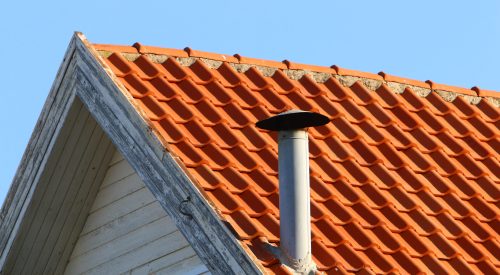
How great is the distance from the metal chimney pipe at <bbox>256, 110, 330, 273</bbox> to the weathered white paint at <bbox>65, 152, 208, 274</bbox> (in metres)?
0.70

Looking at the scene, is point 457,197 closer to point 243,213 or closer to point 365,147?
point 365,147

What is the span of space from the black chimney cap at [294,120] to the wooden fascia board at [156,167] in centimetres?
61

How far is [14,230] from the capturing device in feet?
34.7

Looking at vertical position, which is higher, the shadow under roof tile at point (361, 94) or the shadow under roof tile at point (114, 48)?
the shadow under roof tile at point (114, 48)

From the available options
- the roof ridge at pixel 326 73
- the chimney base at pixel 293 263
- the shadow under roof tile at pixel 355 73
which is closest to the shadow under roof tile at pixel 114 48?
the roof ridge at pixel 326 73

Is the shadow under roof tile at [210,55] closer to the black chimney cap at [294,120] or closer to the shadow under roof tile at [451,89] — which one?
the shadow under roof tile at [451,89]

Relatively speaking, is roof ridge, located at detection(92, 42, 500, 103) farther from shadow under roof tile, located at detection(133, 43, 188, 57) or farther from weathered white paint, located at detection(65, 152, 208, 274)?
weathered white paint, located at detection(65, 152, 208, 274)

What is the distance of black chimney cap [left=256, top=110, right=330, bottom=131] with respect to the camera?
8.81m

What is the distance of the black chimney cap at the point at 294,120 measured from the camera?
8812 mm

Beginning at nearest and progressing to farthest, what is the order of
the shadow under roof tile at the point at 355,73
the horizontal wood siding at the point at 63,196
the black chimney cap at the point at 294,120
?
the black chimney cap at the point at 294,120
the horizontal wood siding at the point at 63,196
the shadow under roof tile at the point at 355,73

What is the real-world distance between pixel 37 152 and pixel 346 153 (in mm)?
2106

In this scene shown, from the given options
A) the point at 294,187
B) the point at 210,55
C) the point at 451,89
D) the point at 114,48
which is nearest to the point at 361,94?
the point at 451,89

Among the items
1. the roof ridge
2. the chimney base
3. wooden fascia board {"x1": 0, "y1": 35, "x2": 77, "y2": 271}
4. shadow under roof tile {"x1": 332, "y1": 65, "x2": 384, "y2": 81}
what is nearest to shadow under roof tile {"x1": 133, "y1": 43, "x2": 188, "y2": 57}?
the roof ridge

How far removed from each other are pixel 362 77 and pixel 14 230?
283 centimetres
